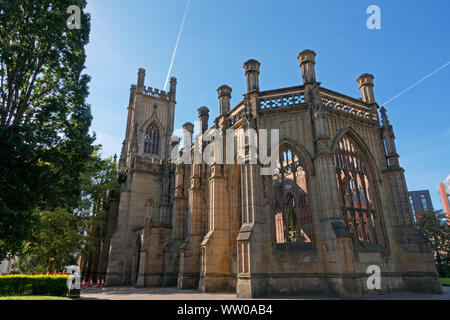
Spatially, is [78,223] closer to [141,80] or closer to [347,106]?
[347,106]

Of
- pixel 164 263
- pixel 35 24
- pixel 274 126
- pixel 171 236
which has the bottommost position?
pixel 164 263

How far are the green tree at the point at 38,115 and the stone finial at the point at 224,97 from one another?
9239 mm

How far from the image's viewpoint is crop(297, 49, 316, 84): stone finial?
631 inches

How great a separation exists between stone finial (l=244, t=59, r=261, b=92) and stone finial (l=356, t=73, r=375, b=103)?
7.11 meters

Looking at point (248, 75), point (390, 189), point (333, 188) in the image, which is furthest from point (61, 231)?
point (390, 189)

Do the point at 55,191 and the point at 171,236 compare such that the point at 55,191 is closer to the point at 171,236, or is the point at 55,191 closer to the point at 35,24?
the point at 35,24

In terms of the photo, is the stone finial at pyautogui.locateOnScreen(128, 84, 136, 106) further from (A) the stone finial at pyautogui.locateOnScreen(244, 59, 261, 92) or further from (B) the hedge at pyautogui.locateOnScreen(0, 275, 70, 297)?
(B) the hedge at pyautogui.locateOnScreen(0, 275, 70, 297)

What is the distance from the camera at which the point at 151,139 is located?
41750 millimetres

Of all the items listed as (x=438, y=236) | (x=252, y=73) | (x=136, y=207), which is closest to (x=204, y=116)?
(x=252, y=73)

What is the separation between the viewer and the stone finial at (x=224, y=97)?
19572mm

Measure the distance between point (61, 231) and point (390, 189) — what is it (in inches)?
966

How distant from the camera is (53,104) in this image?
1091 cm

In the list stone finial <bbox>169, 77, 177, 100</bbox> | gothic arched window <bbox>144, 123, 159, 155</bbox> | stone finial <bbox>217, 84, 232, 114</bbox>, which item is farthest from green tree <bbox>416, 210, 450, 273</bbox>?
stone finial <bbox>169, 77, 177, 100</bbox>

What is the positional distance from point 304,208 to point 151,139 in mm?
30083
